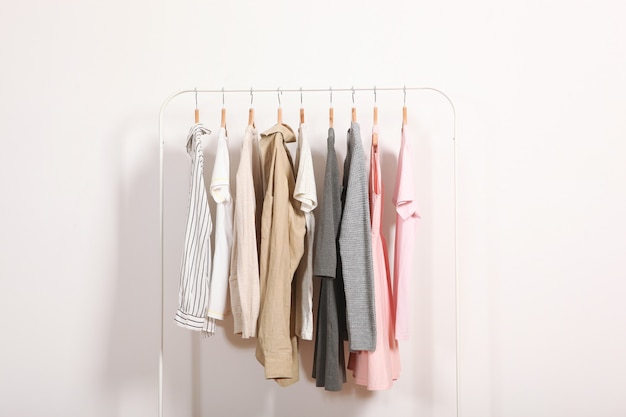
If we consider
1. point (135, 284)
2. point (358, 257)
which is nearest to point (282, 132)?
point (358, 257)

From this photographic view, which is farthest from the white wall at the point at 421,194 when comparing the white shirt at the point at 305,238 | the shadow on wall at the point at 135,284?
the white shirt at the point at 305,238

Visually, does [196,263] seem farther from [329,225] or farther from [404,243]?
[404,243]

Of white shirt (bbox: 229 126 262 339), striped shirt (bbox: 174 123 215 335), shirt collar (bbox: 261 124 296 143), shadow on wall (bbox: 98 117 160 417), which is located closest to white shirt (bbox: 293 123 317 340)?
shirt collar (bbox: 261 124 296 143)

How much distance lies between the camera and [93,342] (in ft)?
7.29

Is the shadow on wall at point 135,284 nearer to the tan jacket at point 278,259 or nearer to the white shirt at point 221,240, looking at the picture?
the white shirt at point 221,240

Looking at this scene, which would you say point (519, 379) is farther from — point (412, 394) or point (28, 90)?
point (28, 90)

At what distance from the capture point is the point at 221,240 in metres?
1.78

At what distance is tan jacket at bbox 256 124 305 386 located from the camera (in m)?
1.70

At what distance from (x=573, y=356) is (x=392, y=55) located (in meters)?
1.47

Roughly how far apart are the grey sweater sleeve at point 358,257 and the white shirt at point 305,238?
12cm

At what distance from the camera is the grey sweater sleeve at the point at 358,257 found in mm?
1724

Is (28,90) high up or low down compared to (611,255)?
up

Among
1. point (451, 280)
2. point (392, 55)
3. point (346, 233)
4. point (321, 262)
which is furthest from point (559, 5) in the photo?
point (321, 262)

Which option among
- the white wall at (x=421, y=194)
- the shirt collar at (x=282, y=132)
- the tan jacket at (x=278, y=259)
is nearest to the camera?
the tan jacket at (x=278, y=259)
